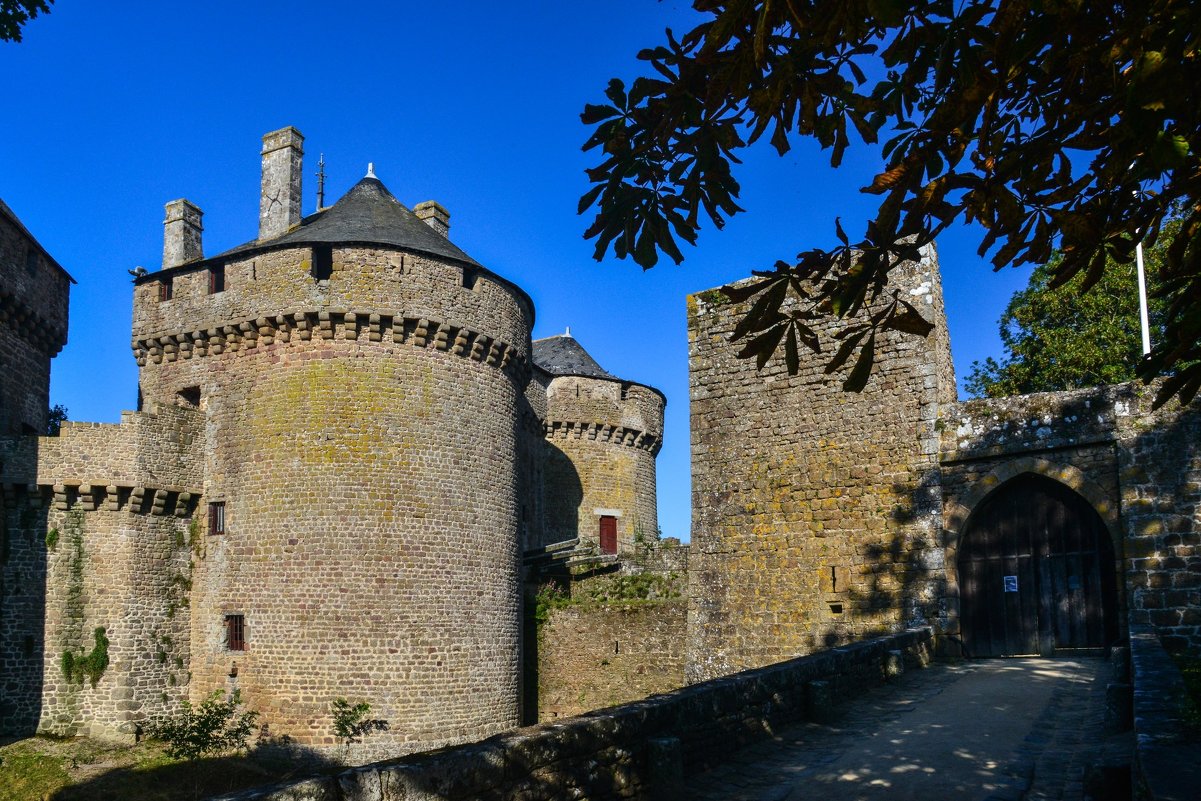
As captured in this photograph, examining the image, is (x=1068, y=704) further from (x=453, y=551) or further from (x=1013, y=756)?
(x=453, y=551)

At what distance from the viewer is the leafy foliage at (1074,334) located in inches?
1049

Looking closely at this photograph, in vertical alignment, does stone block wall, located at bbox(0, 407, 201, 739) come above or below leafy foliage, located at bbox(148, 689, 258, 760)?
above

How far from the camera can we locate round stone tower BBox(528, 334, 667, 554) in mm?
31500

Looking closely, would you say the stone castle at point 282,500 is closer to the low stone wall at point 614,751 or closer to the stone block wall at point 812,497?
the stone block wall at point 812,497

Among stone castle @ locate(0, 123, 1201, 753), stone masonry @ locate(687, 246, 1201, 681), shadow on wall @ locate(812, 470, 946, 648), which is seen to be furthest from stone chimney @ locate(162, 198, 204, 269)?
shadow on wall @ locate(812, 470, 946, 648)

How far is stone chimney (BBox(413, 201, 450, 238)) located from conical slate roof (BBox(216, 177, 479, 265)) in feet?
6.65

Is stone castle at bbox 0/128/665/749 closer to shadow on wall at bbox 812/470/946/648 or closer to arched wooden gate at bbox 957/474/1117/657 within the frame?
shadow on wall at bbox 812/470/946/648

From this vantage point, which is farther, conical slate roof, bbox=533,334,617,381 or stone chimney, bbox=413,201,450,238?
conical slate roof, bbox=533,334,617,381

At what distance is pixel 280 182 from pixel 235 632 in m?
9.76

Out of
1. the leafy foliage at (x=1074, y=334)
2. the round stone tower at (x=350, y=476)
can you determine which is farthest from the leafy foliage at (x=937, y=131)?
the leafy foliage at (x=1074, y=334)

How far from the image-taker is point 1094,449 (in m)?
12.1

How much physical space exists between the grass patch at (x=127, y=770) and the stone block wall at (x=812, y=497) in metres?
7.86

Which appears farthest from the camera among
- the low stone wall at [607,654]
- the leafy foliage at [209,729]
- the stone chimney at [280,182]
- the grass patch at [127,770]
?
the stone chimney at [280,182]

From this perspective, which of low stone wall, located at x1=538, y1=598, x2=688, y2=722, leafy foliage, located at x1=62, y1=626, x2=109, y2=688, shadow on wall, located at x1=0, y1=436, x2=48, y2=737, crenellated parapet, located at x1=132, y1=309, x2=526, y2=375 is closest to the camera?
shadow on wall, located at x1=0, y1=436, x2=48, y2=737
